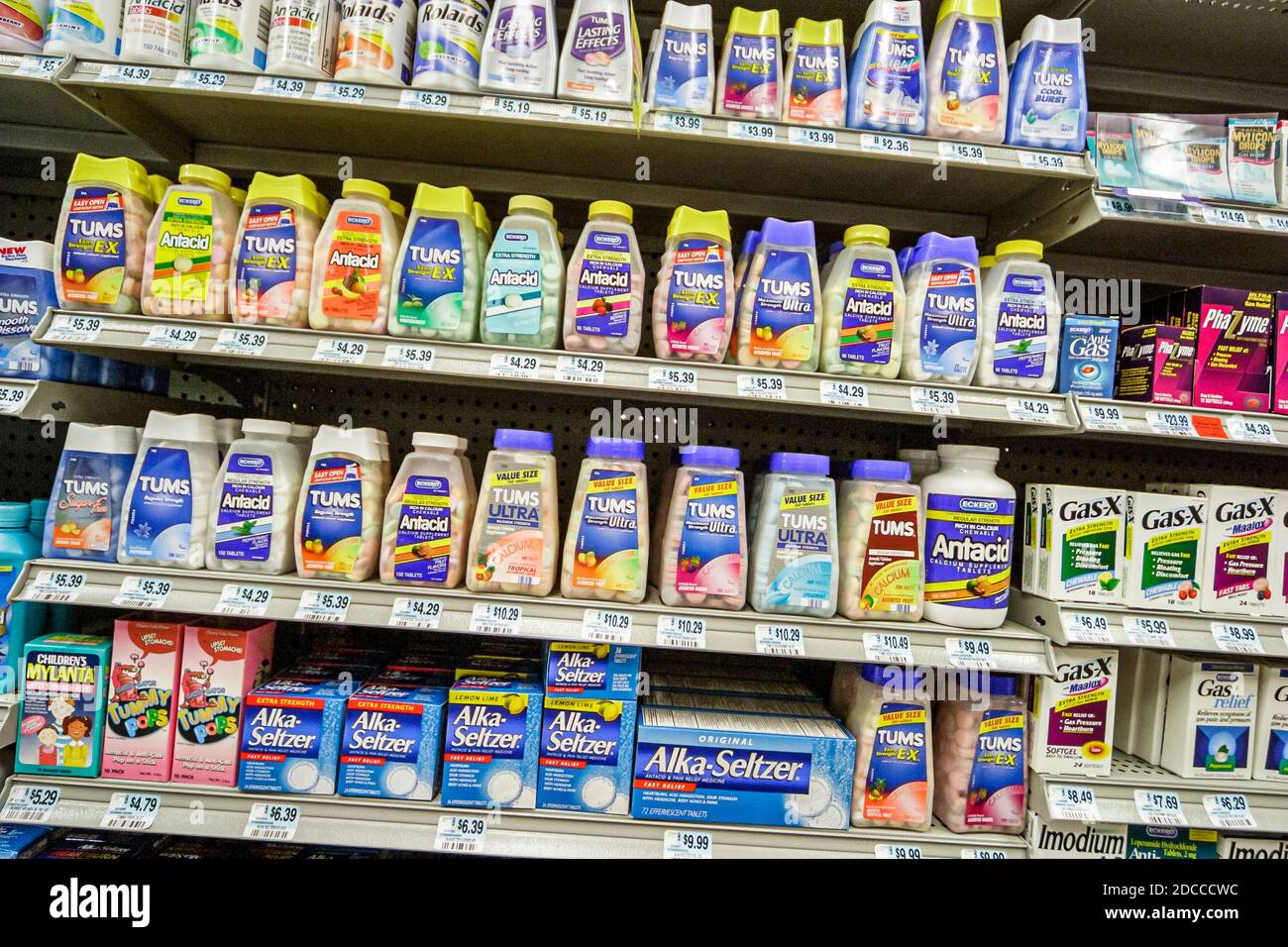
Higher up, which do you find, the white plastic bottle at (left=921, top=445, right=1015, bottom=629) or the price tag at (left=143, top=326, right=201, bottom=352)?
the price tag at (left=143, top=326, right=201, bottom=352)

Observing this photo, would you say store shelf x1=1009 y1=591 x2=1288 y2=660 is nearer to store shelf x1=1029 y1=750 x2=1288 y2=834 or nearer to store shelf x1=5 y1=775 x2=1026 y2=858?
store shelf x1=1029 y1=750 x2=1288 y2=834

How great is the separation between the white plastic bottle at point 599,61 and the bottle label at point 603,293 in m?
0.32

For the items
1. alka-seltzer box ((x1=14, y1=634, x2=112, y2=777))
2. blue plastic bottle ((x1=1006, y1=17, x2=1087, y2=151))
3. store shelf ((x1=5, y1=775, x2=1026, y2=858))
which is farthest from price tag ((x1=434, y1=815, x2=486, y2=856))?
blue plastic bottle ((x1=1006, y1=17, x2=1087, y2=151))

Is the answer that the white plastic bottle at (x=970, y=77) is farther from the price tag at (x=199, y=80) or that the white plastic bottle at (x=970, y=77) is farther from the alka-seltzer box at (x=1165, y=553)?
the price tag at (x=199, y=80)

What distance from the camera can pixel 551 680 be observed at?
141 centimetres

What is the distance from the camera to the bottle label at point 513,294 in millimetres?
1408

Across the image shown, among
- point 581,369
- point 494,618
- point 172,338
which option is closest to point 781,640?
point 494,618

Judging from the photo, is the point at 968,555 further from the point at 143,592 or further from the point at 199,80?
the point at 199,80

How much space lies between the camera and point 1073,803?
141 centimetres

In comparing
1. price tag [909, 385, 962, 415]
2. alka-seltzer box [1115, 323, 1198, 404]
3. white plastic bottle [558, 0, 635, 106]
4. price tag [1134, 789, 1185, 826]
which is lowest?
price tag [1134, 789, 1185, 826]

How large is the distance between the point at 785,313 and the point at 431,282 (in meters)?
0.74

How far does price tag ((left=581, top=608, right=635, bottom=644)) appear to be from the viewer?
132 centimetres

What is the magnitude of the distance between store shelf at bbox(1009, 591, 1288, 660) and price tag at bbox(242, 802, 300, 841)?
161 cm
